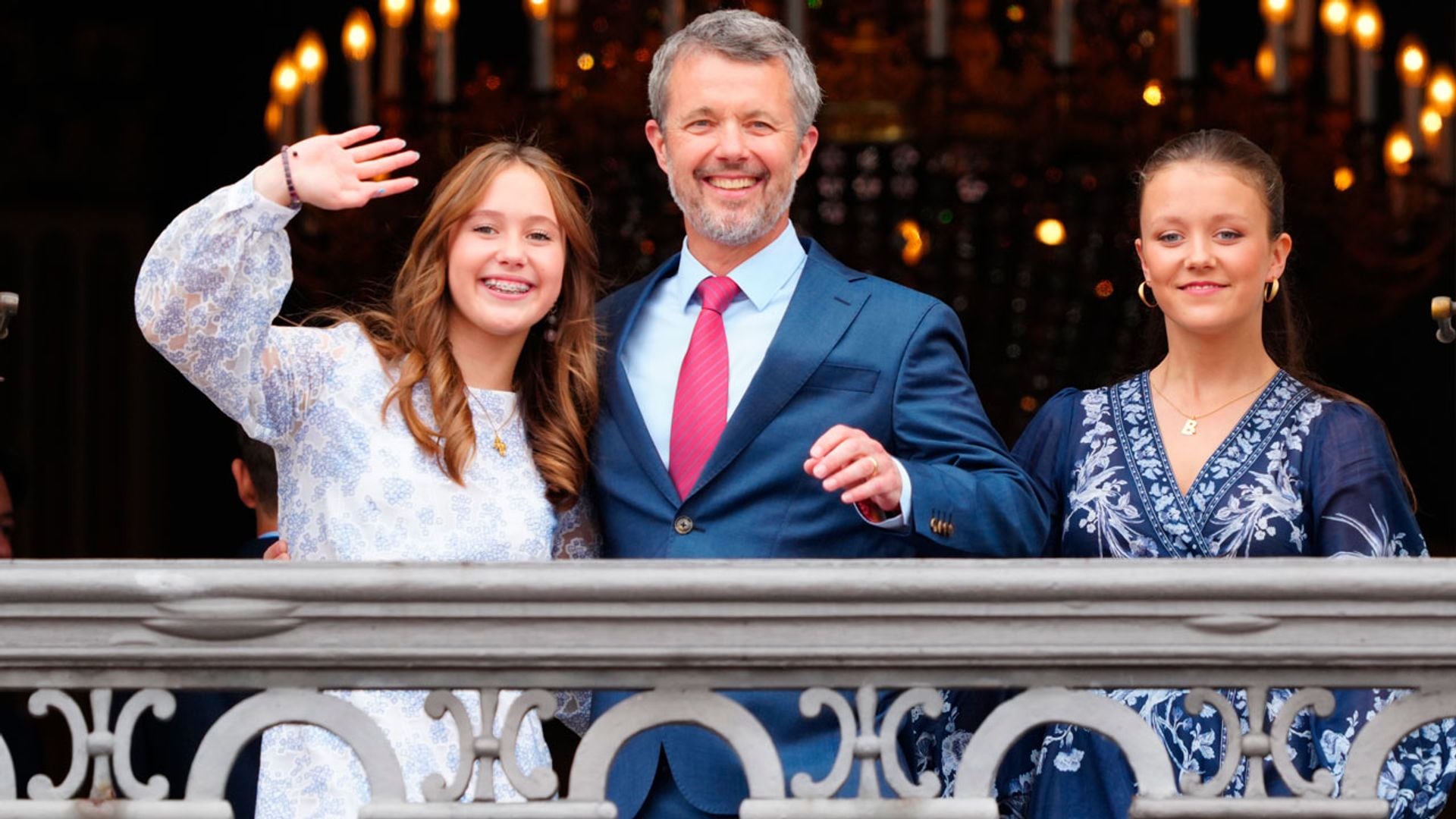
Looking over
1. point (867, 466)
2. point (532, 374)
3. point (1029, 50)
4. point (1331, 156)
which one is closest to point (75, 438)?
point (1029, 50)

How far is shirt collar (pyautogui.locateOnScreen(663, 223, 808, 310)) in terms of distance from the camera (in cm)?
291

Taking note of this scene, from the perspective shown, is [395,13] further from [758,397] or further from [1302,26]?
[758,397]

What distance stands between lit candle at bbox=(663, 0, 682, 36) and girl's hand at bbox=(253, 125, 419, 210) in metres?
3.12

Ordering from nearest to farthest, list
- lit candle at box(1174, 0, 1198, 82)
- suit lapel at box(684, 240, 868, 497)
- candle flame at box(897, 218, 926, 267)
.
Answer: suit lapel at box(684, 240, 868, 497) < lit candle at box(1174, 0, 1198, 82) < candle flame at box(897, 218, 926, 267)

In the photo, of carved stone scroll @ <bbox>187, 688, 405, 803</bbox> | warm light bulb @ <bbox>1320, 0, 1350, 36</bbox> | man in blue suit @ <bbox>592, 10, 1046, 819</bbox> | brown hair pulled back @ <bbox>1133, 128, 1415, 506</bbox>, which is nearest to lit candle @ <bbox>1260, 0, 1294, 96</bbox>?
warm light bulb @ <bbox>1320, 0, 1350, 36</bbox>

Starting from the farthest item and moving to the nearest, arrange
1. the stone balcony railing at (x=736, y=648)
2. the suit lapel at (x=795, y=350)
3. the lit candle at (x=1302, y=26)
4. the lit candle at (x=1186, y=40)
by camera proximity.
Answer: the lit candle at (x=1302, y=26)
the lit candle at (x=1186, y=40)
the suit lapel at (x=795, y=350)
the stone balcony railing at (x=736, y=648)

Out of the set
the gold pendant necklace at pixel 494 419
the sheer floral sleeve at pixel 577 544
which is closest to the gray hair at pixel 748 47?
the gold pendant necklace at pixel 494 419

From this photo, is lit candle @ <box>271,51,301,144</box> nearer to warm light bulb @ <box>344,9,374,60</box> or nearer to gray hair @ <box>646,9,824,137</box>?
warm light bulb @ <box>344,9,374,60</box>

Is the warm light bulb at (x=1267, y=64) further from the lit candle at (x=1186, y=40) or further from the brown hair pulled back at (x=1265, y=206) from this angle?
the brown hair pulled back at (x=1265, y=206)

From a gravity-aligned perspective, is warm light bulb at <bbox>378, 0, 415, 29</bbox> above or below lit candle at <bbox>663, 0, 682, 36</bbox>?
above

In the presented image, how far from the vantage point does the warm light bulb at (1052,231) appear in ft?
21.4

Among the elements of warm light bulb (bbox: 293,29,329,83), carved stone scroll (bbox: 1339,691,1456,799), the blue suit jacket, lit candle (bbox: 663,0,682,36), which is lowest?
carved stone scroll (bbox: 1339,691,1456,799)

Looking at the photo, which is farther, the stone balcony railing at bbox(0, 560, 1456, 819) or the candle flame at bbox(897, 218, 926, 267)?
the candle flame at bbox(897, 218, 926, 267)

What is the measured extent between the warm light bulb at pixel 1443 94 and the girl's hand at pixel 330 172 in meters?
4.08
